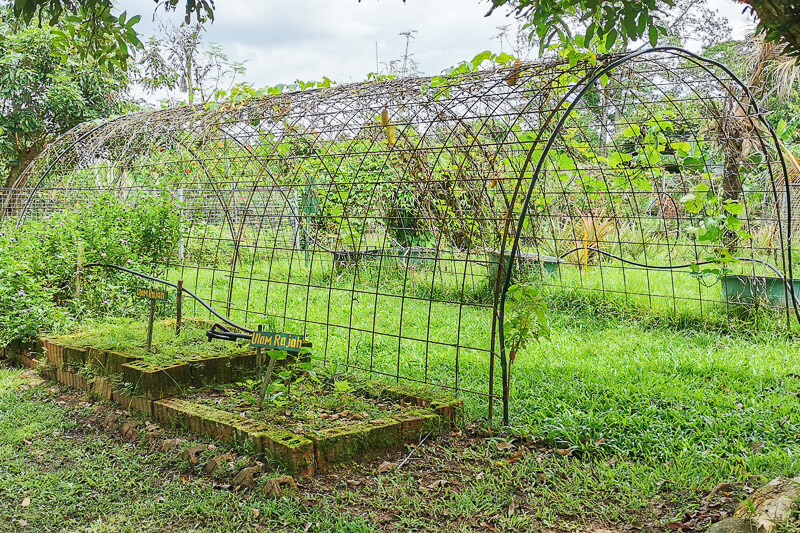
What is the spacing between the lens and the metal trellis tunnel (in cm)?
484

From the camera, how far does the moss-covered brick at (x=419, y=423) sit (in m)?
3.72

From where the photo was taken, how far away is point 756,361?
16.1ft

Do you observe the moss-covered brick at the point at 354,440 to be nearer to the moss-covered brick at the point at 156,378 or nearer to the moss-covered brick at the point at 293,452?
the moss-covered brick at the point at 293,452

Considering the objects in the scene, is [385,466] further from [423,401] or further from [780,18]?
[780,18]

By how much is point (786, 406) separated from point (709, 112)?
2.60m

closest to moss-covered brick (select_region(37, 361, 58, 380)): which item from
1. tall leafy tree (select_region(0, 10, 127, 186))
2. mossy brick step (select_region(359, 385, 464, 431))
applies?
mossy brick step (select_region(359, 385, 464, 431))

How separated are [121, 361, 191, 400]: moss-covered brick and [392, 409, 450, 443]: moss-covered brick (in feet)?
4.95

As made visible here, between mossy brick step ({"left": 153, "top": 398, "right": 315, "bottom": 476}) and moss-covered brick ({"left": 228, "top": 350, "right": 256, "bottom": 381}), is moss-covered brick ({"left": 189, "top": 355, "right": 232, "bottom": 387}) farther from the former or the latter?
mossy brick step ({"left": 153, "top": 398, "right": 315, "bottom": 476})

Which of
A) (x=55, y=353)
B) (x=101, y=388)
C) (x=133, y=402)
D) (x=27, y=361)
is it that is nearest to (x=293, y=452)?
(x=133, y=402)

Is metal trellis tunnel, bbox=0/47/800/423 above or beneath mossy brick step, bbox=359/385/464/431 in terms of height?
above

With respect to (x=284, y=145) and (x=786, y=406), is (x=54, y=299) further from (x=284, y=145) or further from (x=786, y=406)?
(x=786, y=406)

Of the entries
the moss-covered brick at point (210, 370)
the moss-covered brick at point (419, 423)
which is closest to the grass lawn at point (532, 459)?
the moss-covered brick at point (419, 423)

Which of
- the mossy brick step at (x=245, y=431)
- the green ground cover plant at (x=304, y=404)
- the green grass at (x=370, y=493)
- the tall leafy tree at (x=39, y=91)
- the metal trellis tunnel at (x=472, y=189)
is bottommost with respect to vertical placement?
the green grass at (x=370, y=493)

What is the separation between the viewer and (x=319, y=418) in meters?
3.74
